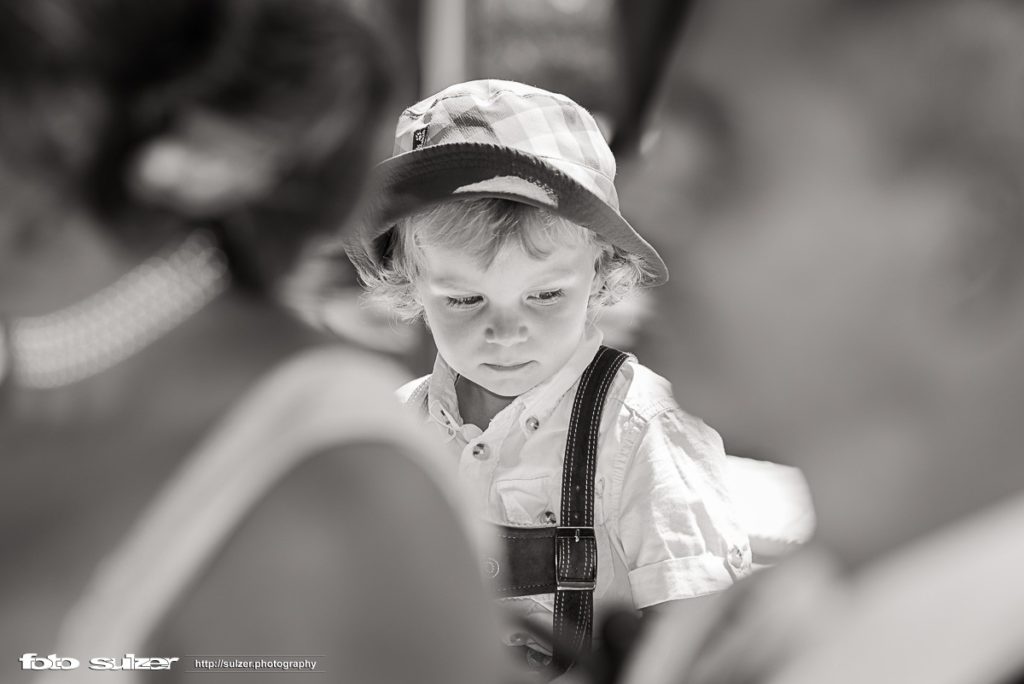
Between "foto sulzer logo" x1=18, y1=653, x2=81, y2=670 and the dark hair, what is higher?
the dark hair

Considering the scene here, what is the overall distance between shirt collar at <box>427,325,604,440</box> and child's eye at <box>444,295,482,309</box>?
0.08m

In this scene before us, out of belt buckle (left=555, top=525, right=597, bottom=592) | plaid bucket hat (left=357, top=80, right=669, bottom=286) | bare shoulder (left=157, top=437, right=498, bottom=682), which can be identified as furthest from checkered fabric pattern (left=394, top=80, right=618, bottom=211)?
bare shoulder (left=157, top=437, right=498, bottom=682)

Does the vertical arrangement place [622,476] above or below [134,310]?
below

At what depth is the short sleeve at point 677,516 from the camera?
40.5 inches

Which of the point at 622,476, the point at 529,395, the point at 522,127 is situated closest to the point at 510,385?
the point at 529,395

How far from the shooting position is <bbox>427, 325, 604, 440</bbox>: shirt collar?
42.8 inches

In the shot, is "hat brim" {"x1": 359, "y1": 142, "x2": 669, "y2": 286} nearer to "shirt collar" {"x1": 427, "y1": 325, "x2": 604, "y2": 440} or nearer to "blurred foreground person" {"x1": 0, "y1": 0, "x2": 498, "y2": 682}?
"shirt collar" {"x1": 427, "y1": 325, "x2": 604, "y2": 440}

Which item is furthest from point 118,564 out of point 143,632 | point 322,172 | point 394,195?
point 394,195

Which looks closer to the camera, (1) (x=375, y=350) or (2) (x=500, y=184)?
(1) (x=375, y=350)

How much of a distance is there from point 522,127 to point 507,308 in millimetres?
175

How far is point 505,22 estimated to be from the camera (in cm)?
104

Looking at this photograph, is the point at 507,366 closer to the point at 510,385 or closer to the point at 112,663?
the point at 510,385

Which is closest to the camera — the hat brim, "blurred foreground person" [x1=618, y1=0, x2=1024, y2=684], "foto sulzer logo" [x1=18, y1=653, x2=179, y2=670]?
"foto sulzer logo" [x1=18, y1=653, x2=179, y2=670]

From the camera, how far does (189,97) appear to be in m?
0.62
